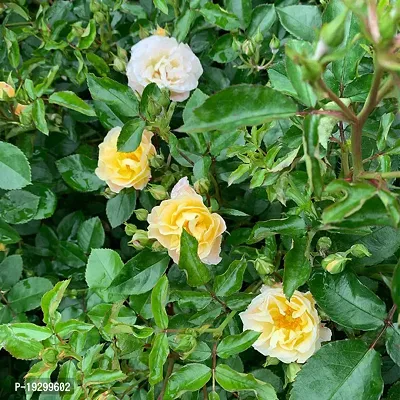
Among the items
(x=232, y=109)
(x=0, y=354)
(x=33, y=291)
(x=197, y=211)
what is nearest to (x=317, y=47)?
(x=232, y=109)

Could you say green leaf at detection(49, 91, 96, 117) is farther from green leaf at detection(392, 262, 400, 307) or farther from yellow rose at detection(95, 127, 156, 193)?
green leaf at detection(392, 262, 400, 307)

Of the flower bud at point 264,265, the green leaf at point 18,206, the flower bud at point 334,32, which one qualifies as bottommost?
the green leaf at point 18,206

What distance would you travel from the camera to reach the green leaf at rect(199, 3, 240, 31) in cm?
92

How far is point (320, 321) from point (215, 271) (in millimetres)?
177

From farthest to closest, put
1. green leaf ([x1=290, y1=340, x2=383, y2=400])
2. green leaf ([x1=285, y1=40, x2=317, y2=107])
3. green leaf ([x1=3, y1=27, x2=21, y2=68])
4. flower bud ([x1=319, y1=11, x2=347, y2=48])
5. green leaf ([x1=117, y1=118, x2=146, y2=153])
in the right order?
green leaf ([x1=3, y1=27, x2=21, y2=68])
green leaf ([x1=117, y1=118, x2=146, y2=153])
green leaf ([x1=290, y1=340, x2=383, y2=400])
green leaf ([x1=285, y1=40, x2=317, y2=107])
flower bud ([x1=319, y1=11, x2=347, y2=48])

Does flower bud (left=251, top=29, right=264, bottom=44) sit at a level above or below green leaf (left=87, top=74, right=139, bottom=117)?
above

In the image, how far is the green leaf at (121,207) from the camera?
92 cm

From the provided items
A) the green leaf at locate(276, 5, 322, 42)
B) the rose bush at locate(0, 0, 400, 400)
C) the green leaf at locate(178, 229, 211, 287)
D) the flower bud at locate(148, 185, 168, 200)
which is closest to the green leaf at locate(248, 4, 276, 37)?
the rose bush at locate(0, 0, 400, 400)

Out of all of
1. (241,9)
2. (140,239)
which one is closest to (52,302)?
(140,239)

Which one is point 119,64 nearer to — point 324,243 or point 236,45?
point 236,45

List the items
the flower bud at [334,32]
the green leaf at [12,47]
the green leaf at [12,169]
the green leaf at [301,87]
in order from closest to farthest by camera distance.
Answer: the flower bud at [334,32], the green leaf at [301,87], the green leaf at [12,169], the green leaf at [12,47]

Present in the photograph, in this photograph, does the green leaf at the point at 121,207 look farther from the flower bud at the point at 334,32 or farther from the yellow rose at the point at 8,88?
the flower bud at the point at 334,32

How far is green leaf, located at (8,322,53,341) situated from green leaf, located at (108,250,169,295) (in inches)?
4.1


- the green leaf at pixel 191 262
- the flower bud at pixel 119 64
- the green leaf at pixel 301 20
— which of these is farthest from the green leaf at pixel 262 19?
the green leaf at pixel 191 262
